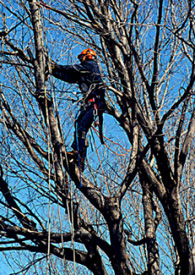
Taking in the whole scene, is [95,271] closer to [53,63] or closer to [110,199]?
[110,199]

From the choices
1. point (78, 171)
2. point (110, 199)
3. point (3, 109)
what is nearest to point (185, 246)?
point (110, 199)

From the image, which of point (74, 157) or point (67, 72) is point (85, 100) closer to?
point (67, 72)

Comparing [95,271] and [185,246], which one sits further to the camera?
[95,271]

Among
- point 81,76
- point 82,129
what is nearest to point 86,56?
point 81,76

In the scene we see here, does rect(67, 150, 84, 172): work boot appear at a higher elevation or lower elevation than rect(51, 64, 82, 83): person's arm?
lower

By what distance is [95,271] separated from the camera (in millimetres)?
4520

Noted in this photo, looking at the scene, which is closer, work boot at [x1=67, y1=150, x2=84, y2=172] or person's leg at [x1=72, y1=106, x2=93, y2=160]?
work boot at [x1=67, y1=150, x2=84, y2=172]

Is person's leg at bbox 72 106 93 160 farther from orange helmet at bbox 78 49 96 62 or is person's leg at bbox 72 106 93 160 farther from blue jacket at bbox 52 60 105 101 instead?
orange helmet at bbox 78 49 96 62

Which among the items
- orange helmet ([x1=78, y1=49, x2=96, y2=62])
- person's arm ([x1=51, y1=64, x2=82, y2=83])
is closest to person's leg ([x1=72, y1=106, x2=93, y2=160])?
person's arm ([x1=51, y1=64, x2=82, y2=83])

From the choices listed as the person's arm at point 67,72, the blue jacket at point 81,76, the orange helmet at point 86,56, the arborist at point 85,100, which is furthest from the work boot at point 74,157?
the orange helmet at point 86,56

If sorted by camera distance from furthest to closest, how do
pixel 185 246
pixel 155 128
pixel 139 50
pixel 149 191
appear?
1. pixel 139 50
2. pixel 149 191
3. pixel 155 128
4. pixel 185 246

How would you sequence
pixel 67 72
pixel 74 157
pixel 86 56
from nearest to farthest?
pixel 74 157 → pixel 67 72 → pixel 86 56

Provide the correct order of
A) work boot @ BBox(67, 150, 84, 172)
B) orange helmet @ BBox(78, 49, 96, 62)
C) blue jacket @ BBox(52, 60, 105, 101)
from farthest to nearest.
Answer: orange helmet @ BBox(78, 49, 96, 62), blue jacket @ BBox(52, 60, 105, 101), work boot @ BBox(67, 150, 84, 172)

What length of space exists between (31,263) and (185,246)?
5.72ft
